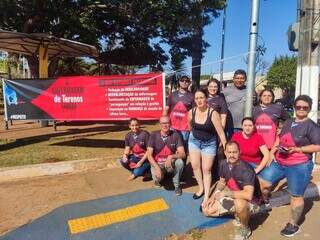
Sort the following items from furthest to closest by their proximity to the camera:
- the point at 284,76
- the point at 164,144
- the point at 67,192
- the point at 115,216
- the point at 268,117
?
the point at 284,76
the point at 67,192
the point at 164,144
the point at 268,117
the point at 115,216

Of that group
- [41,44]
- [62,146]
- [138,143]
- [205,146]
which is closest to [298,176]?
[205,146]

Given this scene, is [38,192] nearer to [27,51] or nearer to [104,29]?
[27,51]

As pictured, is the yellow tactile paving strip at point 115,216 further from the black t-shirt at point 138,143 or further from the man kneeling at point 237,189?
the black t-shirt at point 138,143

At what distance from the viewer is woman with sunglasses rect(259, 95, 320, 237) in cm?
521

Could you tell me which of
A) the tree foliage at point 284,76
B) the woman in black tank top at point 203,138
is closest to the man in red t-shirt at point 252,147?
the woman in black tank top at point 203,138

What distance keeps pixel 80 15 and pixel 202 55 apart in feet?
25.4

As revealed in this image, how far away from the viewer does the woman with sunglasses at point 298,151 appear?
5.21 m

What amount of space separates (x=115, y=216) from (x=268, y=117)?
2468 millimetres

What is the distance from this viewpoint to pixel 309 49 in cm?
804

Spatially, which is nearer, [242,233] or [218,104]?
[242,233]

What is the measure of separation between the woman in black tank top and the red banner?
292cm

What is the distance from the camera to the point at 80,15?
1694cm

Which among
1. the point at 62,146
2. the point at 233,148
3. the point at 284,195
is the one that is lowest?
the point at 284,195

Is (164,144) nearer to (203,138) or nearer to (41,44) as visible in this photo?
(203,138)
